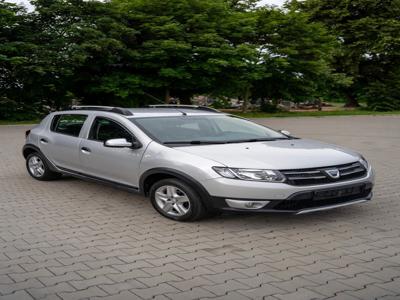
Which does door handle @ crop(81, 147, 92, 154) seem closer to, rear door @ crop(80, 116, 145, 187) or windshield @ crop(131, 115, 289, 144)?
rear door @ crop(80, 116, 145, 187)

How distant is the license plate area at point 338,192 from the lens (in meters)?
5.23

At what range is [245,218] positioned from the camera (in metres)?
5.88

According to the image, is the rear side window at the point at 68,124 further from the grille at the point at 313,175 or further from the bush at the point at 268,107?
the bush at the point at 268,107

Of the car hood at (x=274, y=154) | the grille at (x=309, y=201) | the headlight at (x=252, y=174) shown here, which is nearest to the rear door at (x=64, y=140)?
the car hood at (x=274, y=154)

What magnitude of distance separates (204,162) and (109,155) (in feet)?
5.42

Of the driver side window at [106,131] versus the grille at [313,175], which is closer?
the grille at [313,175]

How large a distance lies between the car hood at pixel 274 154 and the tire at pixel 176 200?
429 mm

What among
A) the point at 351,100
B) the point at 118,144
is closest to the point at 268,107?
the point at 351,100

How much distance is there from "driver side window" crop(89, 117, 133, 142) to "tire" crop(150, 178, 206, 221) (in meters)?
0.85

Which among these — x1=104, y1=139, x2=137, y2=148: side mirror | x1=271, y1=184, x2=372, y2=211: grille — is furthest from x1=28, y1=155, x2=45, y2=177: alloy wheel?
x1=271, y1=184, x2=372, y2=211: grille

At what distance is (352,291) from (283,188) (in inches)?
61.2

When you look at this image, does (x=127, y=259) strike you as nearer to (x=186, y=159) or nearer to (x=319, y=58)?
(x=186, y=159)

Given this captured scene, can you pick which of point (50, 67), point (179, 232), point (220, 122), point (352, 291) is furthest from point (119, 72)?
point (352, 291)

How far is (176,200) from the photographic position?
5715 mm
